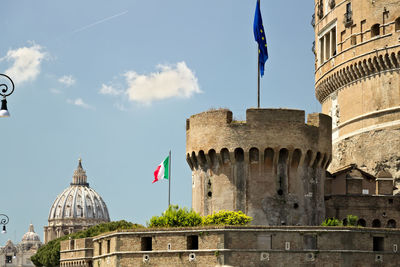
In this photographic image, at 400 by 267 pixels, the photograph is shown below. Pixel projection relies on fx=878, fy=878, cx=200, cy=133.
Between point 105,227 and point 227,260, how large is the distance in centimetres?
5658

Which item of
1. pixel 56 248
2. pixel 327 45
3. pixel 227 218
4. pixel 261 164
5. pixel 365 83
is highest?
pixel 327 45

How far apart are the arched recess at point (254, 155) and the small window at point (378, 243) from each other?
896cm

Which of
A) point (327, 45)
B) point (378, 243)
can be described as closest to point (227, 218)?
point (378, 243)

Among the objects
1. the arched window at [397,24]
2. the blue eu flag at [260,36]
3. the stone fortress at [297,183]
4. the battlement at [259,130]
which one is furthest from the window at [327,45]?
the battlement at [259,130]

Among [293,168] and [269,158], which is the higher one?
[269,158]

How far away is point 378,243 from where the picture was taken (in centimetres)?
5412

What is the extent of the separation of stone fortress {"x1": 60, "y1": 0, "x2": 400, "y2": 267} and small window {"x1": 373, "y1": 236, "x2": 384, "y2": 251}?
6cm

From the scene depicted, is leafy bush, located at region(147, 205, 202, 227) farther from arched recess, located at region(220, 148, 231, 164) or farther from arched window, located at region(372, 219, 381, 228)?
arched window, located at region(372, 219, 381, 228)

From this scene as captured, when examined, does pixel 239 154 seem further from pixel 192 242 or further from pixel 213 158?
pixel 192 242

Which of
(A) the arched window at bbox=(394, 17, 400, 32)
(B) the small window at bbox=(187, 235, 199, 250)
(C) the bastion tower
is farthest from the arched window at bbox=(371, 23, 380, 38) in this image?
(B) the small window at bbox=(187, 235, 199, 250)

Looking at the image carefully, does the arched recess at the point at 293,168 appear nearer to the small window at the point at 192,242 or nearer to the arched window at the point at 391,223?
the small window at the point at 192,242

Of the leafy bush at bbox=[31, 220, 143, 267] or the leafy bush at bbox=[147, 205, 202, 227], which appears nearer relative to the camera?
the leafy bush at bbox=[147, 205, 202, 227]

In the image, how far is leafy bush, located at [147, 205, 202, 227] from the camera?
5581 centimetres

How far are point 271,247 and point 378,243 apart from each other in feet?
23.0
